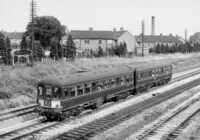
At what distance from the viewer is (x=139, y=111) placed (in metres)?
20.3

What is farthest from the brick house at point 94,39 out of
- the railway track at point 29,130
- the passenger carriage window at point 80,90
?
the railway track at point 29,130

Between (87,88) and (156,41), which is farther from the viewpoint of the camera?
(156,41)

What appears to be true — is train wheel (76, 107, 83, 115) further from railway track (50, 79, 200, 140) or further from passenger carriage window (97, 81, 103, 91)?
passenger carriage window (97, 81, 103, 91)

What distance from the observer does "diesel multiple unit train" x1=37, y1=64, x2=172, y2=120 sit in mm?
17547

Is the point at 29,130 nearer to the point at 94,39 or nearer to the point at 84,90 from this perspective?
the point at 84,90

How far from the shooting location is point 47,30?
63.0 m

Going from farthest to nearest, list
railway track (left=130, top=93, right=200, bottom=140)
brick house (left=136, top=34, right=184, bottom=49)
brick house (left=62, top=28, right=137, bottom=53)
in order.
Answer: brick house (left=136, top=34, right=184, bottom=49) < brick house (left=62, top=28, right=137, bottom=53) < railway track (left=130, top=93, right=200, bottom=140)

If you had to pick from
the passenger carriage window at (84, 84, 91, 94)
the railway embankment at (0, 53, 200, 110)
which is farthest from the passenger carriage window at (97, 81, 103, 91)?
the railway embankment at (0, 53, 200, 110)

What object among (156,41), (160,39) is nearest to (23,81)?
(156,41)

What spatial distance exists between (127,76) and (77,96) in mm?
7973

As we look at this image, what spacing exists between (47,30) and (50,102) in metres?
47.2

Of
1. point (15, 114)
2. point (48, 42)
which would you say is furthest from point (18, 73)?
point (48, 42)

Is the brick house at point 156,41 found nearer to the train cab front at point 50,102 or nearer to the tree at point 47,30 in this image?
the tree at point 47,30

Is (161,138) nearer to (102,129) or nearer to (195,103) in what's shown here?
(102,129)
